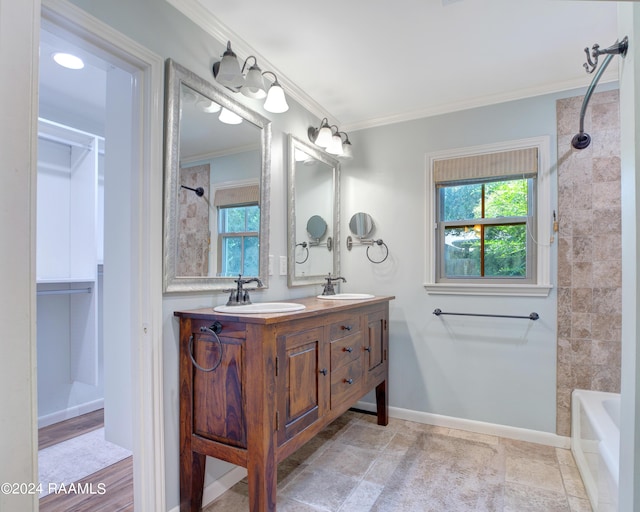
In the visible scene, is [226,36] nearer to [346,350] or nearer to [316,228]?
[316,228]

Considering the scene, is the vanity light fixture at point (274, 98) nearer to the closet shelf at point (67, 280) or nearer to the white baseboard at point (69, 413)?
the closet shelf at point (67, 280)

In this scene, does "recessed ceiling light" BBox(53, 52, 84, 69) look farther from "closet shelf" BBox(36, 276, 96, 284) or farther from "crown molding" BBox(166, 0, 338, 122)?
"closet shelf" BBox(36, 276, 96, 284)

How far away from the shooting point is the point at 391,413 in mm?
2865

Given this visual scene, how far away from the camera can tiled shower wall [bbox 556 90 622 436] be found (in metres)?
2.23

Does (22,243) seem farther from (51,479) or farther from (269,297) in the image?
(51,479)

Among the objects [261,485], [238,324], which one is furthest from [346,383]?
[238,324]

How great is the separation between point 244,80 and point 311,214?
1120 mm

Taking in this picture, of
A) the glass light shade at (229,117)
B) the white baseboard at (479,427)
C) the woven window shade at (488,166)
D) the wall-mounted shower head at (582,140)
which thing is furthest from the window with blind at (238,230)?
the wall-mounted shower head at (582,140)

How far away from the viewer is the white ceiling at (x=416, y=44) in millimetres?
1739

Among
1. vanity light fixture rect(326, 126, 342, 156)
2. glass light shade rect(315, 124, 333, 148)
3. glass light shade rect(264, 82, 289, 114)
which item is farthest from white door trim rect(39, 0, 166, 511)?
vanity light fixture rect(326, 126, 342, 156)

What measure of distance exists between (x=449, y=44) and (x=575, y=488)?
249 centimetres

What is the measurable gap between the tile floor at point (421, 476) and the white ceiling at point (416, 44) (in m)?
2.35

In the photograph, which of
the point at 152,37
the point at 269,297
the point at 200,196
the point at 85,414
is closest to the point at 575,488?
the point at 269,297

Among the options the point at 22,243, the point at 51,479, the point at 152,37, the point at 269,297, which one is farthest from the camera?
the point at 269,297
